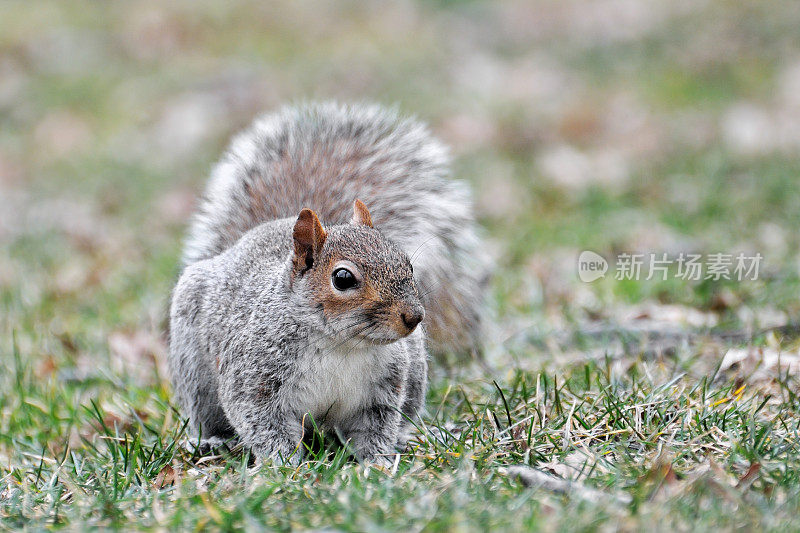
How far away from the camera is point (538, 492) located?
2.02 meters

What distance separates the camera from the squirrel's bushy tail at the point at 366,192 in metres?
2.97

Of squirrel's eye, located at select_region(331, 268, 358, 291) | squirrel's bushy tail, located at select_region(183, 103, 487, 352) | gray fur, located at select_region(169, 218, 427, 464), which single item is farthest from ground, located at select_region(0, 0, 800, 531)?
squirrel's eye, located at select_region(331, 268, 358, 291)

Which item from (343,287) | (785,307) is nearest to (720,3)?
(785,307)

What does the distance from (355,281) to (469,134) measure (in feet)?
17.9

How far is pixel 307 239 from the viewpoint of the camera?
2332 mm

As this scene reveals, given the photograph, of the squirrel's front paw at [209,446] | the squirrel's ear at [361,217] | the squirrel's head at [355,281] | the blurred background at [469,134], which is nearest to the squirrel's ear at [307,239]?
the squirrel's head at [355,281]

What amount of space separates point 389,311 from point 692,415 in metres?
0.92

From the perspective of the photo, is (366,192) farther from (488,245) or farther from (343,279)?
(488,245)

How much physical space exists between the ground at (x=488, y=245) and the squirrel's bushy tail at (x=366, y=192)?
0.28 meters

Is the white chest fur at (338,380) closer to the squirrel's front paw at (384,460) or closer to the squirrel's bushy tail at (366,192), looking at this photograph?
the squirrel's front paw at (384,460)

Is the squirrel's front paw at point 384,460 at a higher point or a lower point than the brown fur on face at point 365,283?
lower

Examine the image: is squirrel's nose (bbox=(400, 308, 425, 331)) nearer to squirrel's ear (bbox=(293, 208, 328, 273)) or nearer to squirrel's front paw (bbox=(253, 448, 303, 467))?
squirrel's ear (bbox=(293, 208, 328, 273))

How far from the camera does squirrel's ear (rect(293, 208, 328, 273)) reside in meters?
2.31

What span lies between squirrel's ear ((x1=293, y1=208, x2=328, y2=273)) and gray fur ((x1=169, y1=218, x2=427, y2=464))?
0.03m
